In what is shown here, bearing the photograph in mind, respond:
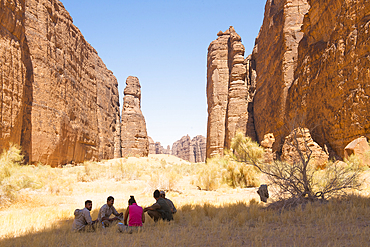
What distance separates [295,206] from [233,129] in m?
24.0

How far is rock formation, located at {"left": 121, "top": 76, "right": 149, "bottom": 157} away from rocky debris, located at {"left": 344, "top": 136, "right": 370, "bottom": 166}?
3694cm

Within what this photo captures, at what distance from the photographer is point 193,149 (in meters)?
110

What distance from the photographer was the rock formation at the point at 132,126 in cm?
4600

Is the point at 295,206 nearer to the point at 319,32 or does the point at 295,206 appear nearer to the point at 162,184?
the point at 162,184

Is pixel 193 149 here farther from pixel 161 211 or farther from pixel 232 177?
pixel 161 211

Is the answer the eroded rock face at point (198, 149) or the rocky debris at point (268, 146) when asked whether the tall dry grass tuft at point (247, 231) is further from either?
the eroded rock face at point (198, 149)

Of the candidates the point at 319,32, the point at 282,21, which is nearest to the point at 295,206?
the point at 319,32

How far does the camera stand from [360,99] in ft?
43.8

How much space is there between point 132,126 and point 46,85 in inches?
1020

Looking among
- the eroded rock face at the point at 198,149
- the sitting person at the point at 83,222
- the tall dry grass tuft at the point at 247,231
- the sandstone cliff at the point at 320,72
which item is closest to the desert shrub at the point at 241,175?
the sandstone cliff at the point at 320,72

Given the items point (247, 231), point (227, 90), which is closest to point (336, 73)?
point (247, 231)

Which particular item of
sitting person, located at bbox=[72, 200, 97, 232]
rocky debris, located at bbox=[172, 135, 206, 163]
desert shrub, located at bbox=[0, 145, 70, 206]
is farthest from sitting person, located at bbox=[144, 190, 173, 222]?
rocky debris, located at bbox=[172, 135, 206, 163]

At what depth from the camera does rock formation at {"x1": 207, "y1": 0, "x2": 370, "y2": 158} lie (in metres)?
13.8

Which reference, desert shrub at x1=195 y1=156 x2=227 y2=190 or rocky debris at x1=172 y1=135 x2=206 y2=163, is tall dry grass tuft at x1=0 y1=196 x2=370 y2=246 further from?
rocky debris at x1=172 y1=135 x2=206 y2=163
